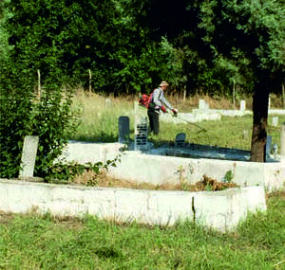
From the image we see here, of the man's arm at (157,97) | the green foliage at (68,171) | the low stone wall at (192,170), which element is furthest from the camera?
the man's arm at (157,97)

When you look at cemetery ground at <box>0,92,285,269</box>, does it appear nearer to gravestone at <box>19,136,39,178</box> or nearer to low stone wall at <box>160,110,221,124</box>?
gravestone at <box>19,136,39,178</box>

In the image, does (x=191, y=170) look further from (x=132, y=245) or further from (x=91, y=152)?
(x=132, y=245)

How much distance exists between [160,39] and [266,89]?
6.39ft

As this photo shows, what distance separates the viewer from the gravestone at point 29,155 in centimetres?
677

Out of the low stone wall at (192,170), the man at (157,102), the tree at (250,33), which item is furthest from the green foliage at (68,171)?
the man at (157,102)

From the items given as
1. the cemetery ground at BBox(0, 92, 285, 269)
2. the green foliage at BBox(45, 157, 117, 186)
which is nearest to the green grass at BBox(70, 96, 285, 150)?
the green foliage at BBox(45, 157, 117, 186)

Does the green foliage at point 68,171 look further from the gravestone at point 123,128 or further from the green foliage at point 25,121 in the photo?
the gravestone at point 123,128

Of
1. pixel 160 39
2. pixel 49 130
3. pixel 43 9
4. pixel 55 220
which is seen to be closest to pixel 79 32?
pixel 43 9

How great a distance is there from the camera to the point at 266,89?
8633 millimetres

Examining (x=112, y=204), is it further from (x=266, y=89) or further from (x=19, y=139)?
(x=266, y=89)

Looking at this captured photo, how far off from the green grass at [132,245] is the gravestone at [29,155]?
1128 mm

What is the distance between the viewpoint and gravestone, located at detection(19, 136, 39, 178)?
6770 millimetres

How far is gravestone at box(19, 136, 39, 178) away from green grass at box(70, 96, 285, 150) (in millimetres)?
5704

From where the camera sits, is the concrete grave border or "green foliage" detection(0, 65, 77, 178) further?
the concrete grave border
